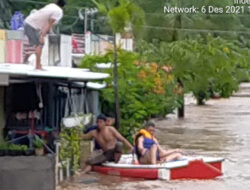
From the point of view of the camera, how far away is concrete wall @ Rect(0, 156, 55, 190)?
11.9m

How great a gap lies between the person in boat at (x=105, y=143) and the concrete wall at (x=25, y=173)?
3.38 meters

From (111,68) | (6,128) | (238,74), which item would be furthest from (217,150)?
(238,74)

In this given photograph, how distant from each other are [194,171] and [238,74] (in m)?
22.9

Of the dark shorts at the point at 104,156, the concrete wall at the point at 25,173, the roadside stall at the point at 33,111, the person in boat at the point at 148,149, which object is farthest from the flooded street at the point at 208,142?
the concrete wall at the point at 25,173

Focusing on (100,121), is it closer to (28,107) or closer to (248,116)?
(28,107)

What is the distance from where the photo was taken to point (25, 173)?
11.9m

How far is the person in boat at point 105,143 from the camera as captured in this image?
15.4 m

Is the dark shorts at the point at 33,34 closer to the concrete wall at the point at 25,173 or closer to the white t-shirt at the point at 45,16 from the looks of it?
the white t-shirt at the point at 45,16

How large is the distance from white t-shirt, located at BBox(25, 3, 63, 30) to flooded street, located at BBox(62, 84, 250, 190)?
3.03 metres

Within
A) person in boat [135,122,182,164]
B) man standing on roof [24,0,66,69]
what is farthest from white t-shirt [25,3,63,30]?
person in boat [135,122,182,164]

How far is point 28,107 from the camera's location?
14711mm

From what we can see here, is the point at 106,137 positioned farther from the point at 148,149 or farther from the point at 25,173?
the point at 25,173

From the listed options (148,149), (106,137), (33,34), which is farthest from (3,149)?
(148,149)

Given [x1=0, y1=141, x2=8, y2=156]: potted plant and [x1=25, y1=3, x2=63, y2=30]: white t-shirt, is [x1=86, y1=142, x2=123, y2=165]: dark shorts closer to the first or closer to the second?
[x1=0, y1=141, x2=8, y2=156]: potted plant
